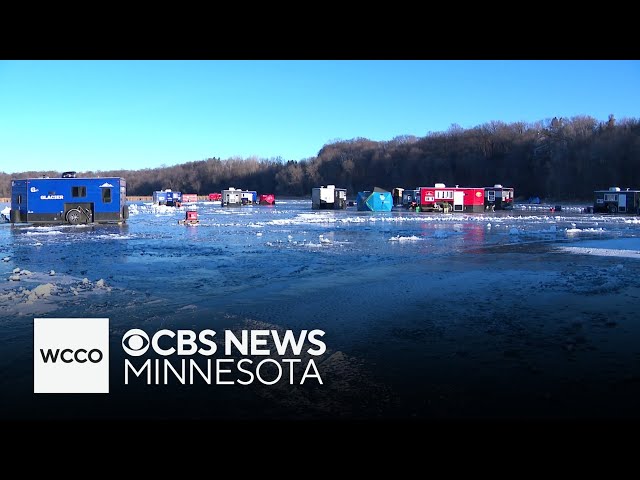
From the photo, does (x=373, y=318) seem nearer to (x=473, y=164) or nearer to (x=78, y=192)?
(x=78, y=192)

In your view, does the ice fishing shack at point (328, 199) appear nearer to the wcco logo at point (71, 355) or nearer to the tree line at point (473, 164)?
the tree line at point (473, 164)

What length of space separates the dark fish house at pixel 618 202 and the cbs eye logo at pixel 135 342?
5417cm

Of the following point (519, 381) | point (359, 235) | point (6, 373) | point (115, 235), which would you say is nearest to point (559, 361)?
point (519, 381)

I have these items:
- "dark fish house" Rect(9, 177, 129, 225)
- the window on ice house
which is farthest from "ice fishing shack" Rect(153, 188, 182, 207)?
the window on ice house

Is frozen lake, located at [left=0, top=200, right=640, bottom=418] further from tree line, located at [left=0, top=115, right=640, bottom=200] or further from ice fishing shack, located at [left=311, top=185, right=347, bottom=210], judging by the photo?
tree line, located at [left=0, top=115, right=640, bottom=200]

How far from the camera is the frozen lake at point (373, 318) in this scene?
5.23 m

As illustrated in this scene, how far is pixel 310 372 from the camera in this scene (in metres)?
6.11

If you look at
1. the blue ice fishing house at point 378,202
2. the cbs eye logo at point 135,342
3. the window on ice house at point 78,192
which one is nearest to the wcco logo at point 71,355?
the cbs eye logo at point 135,342

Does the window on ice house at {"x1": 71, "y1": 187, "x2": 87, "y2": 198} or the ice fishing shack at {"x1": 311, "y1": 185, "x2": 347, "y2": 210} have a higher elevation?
the ice fishing shack at {"x1": 311, "y1": 185, "x2": 347, "y2": 210}

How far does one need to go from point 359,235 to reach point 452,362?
1843 centimetres

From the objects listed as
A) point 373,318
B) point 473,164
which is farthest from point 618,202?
point 473,164

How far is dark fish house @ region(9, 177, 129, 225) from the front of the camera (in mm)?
30422

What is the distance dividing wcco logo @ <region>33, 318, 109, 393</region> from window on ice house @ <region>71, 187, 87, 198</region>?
24271 millimetres
